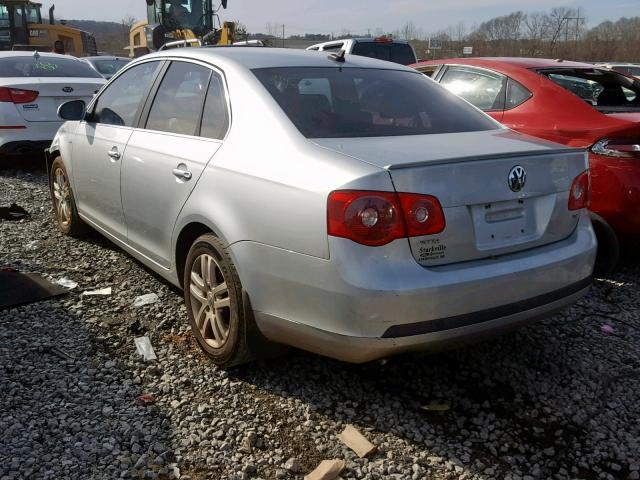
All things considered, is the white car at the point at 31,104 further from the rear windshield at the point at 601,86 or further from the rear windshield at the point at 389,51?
the rear windshield at the point at 389,51

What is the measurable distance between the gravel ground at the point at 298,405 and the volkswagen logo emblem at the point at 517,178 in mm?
902

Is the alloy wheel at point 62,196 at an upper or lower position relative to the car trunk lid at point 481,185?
lower

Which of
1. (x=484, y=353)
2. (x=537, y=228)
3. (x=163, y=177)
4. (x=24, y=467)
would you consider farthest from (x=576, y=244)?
(x=24, y=467)

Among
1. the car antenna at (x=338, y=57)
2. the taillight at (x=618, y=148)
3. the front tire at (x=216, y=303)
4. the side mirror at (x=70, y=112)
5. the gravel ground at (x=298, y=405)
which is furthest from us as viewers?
the side mirror at (x=70, y=112)

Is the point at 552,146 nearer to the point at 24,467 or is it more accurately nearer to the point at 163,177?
the point at 163,177

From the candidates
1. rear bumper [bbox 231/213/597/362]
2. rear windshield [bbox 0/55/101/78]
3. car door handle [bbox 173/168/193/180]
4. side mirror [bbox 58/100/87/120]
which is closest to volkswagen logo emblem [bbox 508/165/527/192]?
rear bumper [bbox 231/213/597/362]

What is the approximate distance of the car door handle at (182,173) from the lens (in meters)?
3.32

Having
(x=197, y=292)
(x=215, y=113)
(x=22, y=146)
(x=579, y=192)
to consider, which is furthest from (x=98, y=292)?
(x=22, y=146)

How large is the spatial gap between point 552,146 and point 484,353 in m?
1.20

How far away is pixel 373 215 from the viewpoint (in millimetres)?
2471

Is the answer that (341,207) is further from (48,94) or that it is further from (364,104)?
(48,94)

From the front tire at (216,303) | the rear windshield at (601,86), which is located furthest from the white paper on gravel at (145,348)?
the rear windshield at (601,86)

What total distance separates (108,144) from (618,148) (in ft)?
11.5

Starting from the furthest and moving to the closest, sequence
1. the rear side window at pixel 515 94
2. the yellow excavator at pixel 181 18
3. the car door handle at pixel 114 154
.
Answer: the yellow excavator at pixel 181 18
the rear side window at pixel 515 94
the car door handle at pixel 114 154
